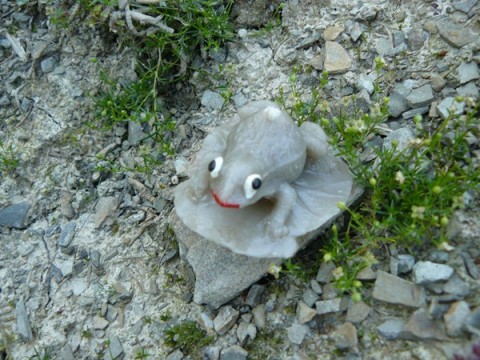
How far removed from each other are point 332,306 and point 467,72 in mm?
2026

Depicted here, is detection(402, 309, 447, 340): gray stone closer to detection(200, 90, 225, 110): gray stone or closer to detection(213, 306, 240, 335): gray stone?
detection(213, 306, 240, 335): gray stone

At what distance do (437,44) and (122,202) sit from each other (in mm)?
2902

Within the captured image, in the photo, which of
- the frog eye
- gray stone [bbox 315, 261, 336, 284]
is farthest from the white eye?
gray stone [bbox 315, 261, 336, 284]

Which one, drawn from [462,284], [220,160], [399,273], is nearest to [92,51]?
[220,160]

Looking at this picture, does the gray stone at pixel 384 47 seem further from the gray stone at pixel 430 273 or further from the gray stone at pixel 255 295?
the gray stone at pixel 255 295

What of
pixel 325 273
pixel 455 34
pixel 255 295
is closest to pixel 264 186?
pixel 325 273

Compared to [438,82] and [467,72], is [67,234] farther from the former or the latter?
[467,72]

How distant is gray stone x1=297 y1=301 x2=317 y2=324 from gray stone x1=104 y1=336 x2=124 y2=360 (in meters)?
1.34

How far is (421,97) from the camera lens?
12.8 ft

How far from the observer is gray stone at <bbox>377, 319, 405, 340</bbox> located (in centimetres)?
317

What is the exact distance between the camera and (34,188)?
461 centimetres

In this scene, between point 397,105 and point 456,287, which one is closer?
point 456,287

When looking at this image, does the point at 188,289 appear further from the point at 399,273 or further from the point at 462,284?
the point at 462,284

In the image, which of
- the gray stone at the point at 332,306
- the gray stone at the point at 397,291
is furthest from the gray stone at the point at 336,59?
the gray stone at the point at 332,306
